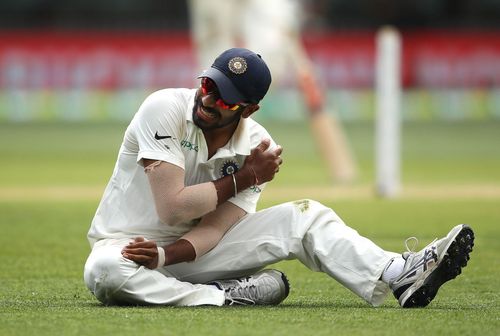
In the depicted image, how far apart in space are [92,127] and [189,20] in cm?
318

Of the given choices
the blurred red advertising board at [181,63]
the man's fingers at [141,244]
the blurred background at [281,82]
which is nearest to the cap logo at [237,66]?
the man's fingers at [141,244]

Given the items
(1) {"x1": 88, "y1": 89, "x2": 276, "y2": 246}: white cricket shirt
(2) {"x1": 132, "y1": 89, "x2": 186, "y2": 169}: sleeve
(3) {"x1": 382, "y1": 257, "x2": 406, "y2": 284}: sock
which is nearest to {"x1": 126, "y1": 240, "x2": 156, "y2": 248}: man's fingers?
(1) {"x1": 88, "y1": 89, "x2": 276, "y2": 246}: white cricket shirt

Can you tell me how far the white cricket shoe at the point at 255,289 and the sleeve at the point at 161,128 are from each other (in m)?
0.59

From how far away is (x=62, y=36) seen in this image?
22.6m

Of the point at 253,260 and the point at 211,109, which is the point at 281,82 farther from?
the point at 211,109

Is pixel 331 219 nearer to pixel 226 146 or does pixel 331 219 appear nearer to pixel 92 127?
pixel 226 146

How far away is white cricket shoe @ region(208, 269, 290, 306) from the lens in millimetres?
5086

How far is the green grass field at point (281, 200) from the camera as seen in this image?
4.49m

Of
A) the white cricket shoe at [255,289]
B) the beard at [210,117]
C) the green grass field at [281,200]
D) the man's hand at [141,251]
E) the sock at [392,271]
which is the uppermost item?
the beard at [210,117]

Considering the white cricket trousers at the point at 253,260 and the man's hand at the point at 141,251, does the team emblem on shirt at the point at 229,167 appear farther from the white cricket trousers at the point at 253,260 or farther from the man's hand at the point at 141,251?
the man's hand at the point at 141,251

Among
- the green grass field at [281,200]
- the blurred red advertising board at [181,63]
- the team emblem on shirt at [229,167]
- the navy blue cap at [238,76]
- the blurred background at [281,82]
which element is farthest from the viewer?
the blurred red advertising board at [181,63]

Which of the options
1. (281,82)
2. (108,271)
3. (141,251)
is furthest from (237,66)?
(281,82)

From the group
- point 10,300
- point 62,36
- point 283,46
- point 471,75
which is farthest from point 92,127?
point 10,300

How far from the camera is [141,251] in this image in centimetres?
480
